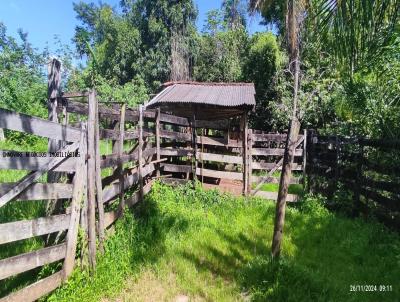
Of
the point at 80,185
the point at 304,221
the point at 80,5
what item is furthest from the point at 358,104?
the point at 80,5

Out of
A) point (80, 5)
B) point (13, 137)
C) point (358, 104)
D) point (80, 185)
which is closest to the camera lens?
point (80, 185)

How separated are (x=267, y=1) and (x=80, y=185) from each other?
3091 millimetres

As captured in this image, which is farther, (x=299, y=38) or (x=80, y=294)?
(x=299, y=38)

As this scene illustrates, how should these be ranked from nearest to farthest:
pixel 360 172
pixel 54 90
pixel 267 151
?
pixel 54 90 < pixel 360 172 < pixel 267 151

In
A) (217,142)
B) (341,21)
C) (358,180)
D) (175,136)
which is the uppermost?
(341,21)

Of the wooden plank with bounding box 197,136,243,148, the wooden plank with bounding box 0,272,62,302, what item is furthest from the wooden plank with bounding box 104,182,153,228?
the wooden plank with bounding box 197,136,243,148

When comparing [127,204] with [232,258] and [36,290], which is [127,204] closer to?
[232,258]

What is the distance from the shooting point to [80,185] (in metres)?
3.82

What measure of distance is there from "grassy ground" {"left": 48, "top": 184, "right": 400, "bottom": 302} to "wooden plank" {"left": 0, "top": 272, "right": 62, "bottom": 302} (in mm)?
109

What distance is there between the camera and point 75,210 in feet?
12.3


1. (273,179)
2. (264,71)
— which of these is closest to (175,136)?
(273,179)

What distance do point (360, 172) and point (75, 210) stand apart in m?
6.05

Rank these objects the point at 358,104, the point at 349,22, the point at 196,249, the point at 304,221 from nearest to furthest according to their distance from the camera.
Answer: the point at 349,22
the point at 196,249
the point at 304,221
the point at 358,104

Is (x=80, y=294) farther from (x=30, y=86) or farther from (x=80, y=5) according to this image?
(x=80, y=5)
